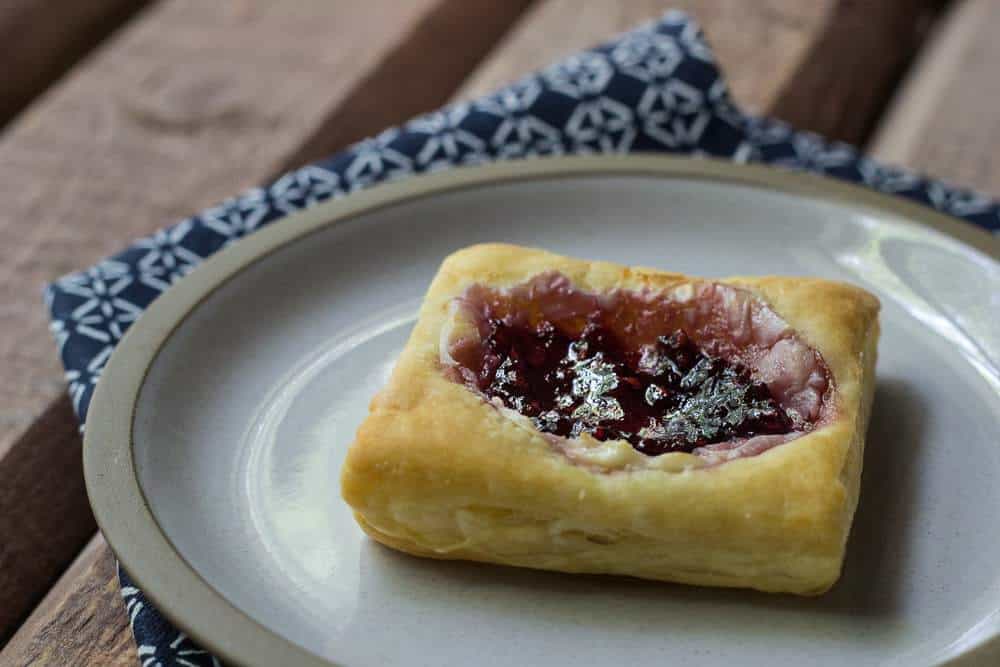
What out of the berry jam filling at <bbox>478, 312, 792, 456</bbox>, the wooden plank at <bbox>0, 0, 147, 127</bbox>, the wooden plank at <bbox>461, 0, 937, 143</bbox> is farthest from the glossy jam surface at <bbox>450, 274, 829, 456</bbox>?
the wooden plank at <bbox>0, 0, 147, 127</bbox>

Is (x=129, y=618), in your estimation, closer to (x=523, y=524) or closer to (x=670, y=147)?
(x=523, y=524)

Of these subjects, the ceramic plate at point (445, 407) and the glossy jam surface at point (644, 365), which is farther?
the glossy jam surface at point (644, 365)

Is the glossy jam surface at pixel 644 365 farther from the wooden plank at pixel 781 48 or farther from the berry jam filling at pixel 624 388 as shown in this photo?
the wooden plank at pixel 781 48

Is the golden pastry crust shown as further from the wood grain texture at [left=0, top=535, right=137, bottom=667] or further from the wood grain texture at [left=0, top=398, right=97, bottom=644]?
the wood grain texture at [left=0, top=398, right=97, bottom=644]

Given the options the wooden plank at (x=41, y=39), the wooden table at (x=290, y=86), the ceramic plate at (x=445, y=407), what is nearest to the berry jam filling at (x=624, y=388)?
the ceramic plate at (x=445, y=407)

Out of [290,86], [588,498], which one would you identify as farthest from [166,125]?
[588,498]
